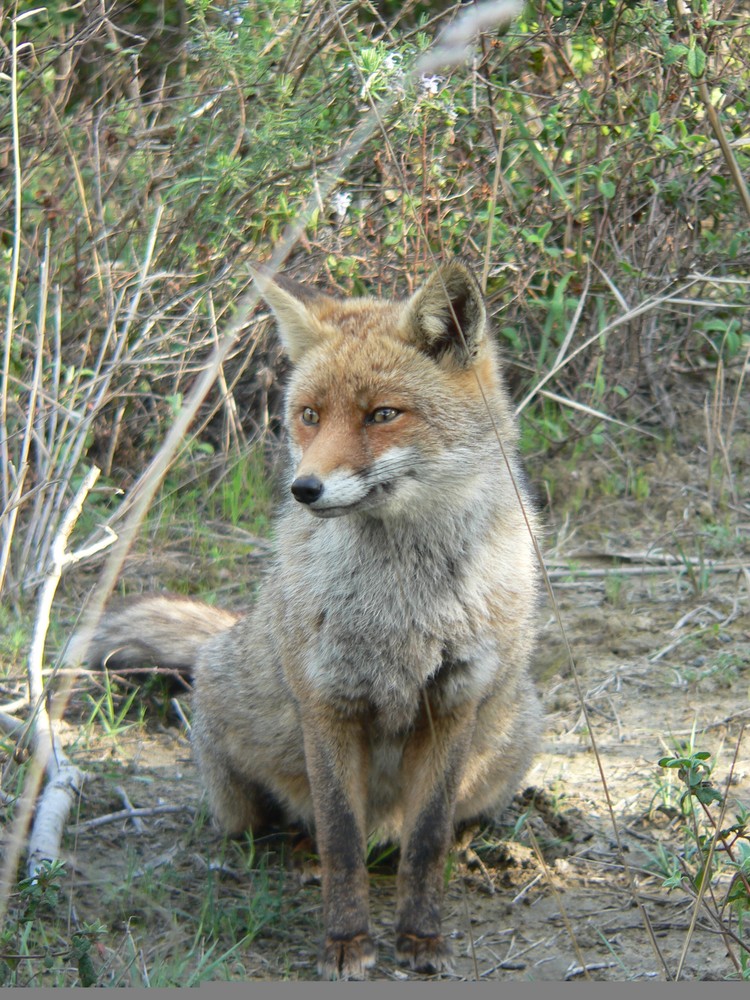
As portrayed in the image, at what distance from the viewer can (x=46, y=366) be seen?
6.07 m

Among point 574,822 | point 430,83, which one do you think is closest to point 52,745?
point 574,822

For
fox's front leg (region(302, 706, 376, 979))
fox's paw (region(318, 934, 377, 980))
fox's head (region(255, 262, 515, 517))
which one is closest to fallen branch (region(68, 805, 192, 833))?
fox's front leg (region(302, 706, 376, 979))

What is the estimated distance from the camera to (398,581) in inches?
147

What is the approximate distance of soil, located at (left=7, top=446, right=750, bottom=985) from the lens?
12.1 feet

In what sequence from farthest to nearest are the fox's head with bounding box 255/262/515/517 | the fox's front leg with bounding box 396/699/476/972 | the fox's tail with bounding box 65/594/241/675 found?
the fox's tail with bounding box 65/594/241/675
the fox's front leg with bounding box 396/699/476/972
the fox's head with bounding box 255/262/515/517

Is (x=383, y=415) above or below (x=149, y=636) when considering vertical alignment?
above

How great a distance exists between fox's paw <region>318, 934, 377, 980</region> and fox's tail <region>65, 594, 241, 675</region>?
180 centimetres

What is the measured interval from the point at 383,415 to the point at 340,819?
138 cm

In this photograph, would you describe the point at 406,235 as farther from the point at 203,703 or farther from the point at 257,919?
the point at 257,919

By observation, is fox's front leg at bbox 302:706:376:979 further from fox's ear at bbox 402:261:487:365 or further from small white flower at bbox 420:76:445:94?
small white flower at bbox 420:76:445:94

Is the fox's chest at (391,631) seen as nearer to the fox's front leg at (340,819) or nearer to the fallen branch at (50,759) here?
the fox's front leg at (340,819)

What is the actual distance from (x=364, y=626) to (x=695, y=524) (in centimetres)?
365

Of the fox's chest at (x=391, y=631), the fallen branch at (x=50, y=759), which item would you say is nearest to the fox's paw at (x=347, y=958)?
the fox's chest at (x=391, y=631)

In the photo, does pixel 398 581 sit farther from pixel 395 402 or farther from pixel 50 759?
pixel 50 759
